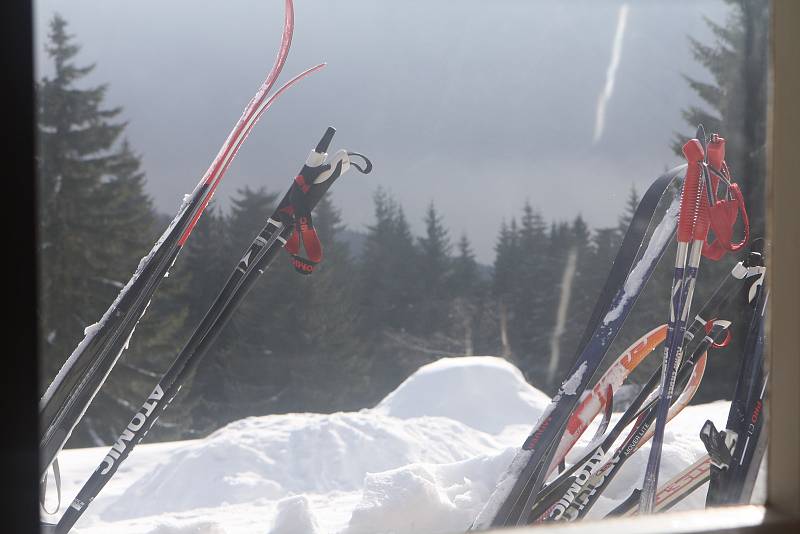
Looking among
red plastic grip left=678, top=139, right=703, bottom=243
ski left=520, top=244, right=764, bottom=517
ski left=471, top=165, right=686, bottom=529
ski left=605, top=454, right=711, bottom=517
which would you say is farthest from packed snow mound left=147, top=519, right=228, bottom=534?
red plastic grip left=678, top=139, right=703, bottom=243

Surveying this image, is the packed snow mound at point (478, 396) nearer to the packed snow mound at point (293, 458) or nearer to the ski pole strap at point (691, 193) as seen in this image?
the packed snow mound at point (293, 458)

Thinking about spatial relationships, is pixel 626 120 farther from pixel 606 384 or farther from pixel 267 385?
pixel 267 385

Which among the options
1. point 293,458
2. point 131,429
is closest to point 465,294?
point 293,458

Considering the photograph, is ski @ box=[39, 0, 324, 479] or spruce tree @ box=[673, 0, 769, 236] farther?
spruce tree @ box=[673, 0, 769, 236]

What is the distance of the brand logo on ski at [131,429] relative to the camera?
67.7 inches

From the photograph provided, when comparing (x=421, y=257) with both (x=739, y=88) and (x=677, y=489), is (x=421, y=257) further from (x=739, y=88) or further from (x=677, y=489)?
(x=739, y=88)

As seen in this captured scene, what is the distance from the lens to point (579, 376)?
5.56 feet

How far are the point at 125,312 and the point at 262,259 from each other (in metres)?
0.33

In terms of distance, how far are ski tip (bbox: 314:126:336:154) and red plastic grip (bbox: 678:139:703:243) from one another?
0.82 m

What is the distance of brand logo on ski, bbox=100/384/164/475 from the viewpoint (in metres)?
1.72

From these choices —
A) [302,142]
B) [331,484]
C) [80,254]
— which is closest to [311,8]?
[302,142]

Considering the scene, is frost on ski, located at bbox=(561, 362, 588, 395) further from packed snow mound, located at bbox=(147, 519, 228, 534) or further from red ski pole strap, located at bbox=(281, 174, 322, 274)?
packed snow mound, located at bbox=(147, 519, 228, 534)

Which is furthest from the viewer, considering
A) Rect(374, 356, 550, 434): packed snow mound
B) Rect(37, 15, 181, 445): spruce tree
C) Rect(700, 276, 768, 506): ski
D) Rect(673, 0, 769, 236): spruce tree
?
Rect(37, 15, 181, 445): spruce tree

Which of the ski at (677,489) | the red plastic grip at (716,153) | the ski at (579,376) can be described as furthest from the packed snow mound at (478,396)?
the red plastic grip at (716,153)
